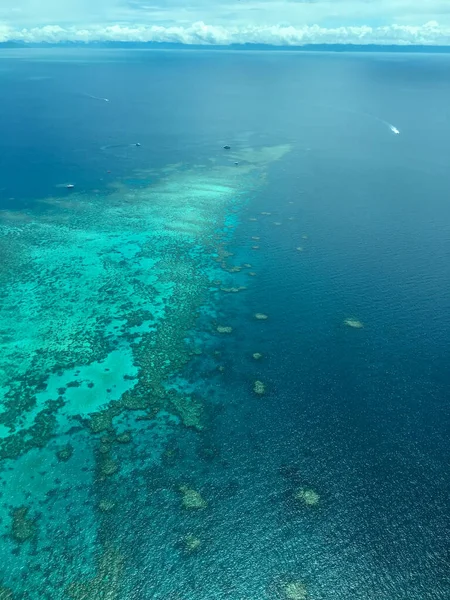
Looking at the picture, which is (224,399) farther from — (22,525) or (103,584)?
(22,525)

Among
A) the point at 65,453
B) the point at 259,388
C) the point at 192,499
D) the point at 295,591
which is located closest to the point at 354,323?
the point at 259,388

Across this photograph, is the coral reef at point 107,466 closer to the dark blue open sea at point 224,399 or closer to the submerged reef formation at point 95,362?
the submerged reef formation at point 95,362

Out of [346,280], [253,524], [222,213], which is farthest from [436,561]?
[222,213]

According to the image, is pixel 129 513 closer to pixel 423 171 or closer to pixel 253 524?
pixel 253 524

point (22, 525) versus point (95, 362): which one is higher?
point (95, 362)

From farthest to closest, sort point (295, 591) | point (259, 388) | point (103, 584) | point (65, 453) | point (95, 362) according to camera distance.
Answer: point (95, 362) → point (259, 388) → point (65, 453) → point (103, 584) → point (295, 591)

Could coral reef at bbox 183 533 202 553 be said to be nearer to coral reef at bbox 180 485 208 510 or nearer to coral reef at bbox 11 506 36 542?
coral reef at bbox 180 485 208 510
